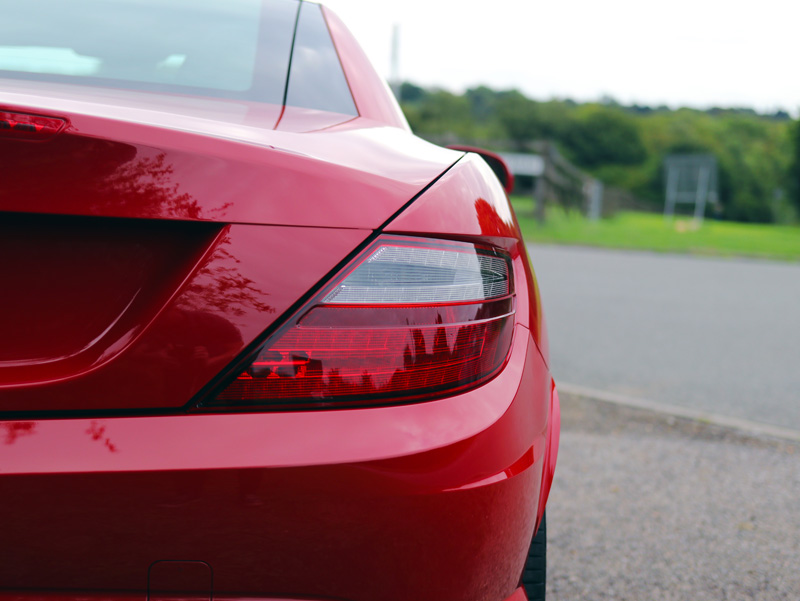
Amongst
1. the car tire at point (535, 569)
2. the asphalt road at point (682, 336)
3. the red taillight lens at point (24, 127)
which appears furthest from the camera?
the asphalt road at point (682, 336)

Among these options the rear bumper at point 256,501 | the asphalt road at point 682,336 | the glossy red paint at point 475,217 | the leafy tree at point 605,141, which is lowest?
the leafy tree at point 605,141

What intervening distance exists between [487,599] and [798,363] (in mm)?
4640

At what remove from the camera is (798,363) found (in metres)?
4.94

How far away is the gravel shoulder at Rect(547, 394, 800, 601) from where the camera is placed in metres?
2.09

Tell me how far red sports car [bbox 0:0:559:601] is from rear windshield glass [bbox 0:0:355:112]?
0.41 m

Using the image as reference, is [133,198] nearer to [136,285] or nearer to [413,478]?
[136,285]

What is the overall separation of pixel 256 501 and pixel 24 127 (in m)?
0.58

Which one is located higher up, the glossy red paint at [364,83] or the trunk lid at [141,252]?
the glossy red paint at [364,83]

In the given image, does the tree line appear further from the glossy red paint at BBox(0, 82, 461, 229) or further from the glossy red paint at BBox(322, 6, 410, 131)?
the glossy red paint at BBox(0, 82, 461, 229)

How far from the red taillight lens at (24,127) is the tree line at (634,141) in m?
66.1

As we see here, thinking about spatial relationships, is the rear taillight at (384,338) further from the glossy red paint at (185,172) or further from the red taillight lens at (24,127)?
the red taillight lens at (24,127)

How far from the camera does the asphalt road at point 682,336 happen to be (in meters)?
4.14

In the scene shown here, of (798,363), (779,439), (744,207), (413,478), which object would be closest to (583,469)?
(779,439)

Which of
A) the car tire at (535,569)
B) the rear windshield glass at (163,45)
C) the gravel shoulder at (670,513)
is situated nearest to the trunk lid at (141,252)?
the rear windshield glass at (163,45)
